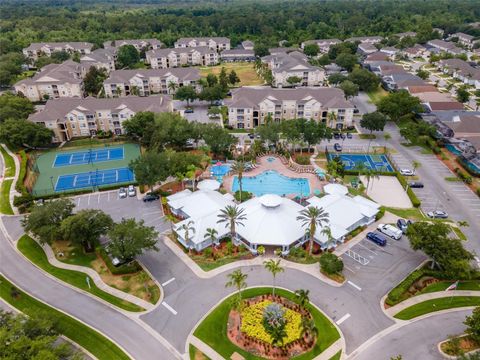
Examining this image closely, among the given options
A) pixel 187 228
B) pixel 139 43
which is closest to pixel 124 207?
Result: pixel 187 228

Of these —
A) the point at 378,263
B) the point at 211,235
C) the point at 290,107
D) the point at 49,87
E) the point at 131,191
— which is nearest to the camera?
the point at 378,263

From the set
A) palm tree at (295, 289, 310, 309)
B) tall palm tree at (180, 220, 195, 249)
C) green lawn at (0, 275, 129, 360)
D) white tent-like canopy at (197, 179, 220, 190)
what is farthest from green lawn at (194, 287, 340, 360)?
white tent-like canopy at (197, 179, 220, 190)

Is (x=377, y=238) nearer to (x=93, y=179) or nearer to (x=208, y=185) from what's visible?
(x=208, y=185)

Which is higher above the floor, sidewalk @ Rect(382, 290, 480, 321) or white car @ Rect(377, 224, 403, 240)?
white car @ Rect(377, 224, 403, 240)

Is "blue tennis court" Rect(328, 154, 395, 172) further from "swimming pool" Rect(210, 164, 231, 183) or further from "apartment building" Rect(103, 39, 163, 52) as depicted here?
"apartment building" Rect(103, 39, 163, 52)

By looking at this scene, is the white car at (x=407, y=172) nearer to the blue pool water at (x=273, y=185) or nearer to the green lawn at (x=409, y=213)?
the green lawn at (x=409, y=213)

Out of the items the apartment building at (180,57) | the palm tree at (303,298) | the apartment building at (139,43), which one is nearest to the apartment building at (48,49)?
the apartment building at (139,43)
